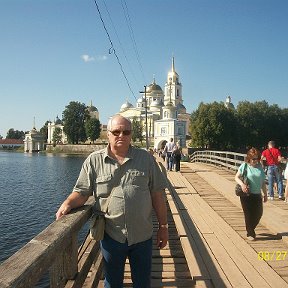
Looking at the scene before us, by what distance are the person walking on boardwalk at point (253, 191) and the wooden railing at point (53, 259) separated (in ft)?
10.0

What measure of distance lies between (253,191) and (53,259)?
15.2 feet

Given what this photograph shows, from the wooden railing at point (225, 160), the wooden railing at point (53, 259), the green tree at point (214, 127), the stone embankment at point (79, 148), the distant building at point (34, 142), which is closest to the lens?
the wooden railing at point (53, 259)

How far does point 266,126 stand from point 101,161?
7470cm

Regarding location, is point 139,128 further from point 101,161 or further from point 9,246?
point 101,161

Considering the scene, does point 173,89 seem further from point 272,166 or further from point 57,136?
point 272,166

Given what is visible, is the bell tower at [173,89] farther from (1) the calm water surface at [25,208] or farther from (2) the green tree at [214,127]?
(1) the calm water surface at [25,208]

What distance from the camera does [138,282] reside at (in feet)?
11.2

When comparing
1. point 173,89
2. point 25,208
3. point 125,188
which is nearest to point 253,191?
point 125,188

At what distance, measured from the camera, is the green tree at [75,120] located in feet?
356

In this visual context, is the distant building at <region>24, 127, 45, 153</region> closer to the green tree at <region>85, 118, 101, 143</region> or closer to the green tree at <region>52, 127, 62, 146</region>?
the green tree at <region>52, 127, 62, 146</region>

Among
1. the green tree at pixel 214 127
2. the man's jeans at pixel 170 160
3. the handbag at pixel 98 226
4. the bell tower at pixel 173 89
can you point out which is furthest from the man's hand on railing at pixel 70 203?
the bell tower at pixel 173 89

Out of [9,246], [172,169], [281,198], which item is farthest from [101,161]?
[172,169]

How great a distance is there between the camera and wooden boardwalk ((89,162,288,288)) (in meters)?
4.43
